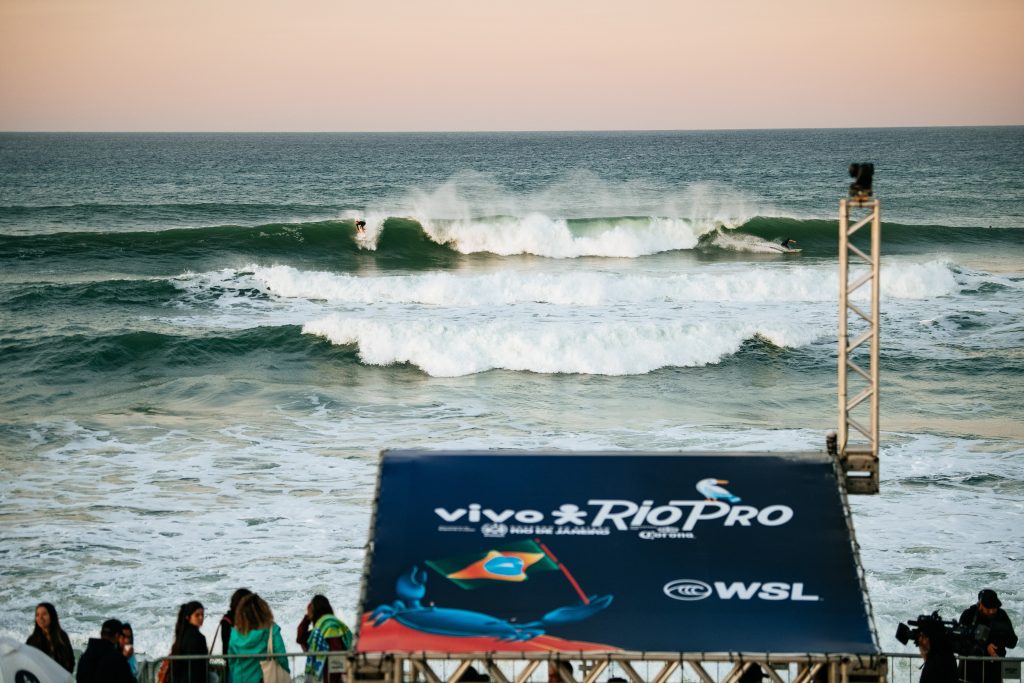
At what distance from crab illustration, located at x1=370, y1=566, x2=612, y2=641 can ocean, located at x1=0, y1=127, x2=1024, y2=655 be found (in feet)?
14.8

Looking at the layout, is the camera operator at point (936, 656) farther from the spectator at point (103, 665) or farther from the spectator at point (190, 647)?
the spectator at point (103, 665)

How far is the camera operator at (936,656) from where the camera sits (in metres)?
5.72

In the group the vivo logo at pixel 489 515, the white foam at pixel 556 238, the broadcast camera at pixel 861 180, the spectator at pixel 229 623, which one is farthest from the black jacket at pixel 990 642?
the white foam at pixel 556 238

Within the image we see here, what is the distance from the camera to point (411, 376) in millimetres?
20188

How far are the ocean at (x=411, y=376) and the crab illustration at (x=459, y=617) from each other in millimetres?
4509

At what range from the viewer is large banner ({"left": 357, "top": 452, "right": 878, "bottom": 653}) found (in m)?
5.04

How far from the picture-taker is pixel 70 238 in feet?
114

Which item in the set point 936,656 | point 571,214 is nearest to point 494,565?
point 936,656

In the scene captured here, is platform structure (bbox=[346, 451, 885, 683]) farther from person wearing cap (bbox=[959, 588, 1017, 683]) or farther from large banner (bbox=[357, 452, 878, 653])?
person wearing cap (bbox=[959, 588, 1017, 683])

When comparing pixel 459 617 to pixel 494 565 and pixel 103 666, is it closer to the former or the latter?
pixel 494 565

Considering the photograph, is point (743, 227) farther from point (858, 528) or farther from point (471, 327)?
point (858, 528)

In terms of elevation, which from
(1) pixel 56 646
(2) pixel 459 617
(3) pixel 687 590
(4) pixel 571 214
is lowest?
(1) pixel 56 646

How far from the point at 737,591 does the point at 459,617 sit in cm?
135

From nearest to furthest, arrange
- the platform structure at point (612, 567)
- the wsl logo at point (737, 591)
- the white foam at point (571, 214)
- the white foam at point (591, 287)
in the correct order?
the platform structure at point (612, 567)
the wsl logo at point (737, 591)
the white foam at point (591, 287)
the white foam at point (571, 214)
